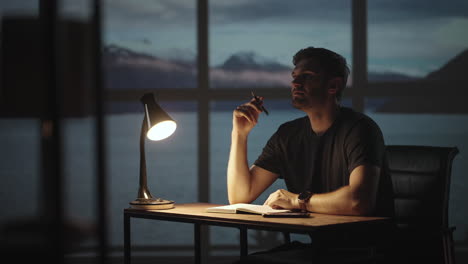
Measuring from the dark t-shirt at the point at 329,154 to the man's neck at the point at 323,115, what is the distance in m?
0.02

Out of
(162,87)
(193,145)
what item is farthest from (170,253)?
(162,87)

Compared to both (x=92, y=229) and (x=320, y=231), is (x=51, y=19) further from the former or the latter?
(x=320, y=231)

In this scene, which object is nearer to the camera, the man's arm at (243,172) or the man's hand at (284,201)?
the man's hand at (284,201)

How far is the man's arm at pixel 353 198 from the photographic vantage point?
7.44 ft

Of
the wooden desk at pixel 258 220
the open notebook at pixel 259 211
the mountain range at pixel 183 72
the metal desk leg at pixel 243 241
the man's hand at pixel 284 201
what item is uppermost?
the mountain range at pixel 183 72

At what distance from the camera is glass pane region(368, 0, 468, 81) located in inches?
165

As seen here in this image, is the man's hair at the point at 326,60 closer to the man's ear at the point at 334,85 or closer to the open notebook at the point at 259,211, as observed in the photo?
the man's ear at the point at 334,85

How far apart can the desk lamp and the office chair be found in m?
0.98

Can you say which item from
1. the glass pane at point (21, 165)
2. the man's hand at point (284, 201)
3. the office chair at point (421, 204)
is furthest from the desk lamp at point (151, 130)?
the glass pane at point (21, 165)

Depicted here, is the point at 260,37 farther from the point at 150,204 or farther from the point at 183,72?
the point at 150,204

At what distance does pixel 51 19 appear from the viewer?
20.6 inches

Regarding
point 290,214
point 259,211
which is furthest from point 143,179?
point 290,214

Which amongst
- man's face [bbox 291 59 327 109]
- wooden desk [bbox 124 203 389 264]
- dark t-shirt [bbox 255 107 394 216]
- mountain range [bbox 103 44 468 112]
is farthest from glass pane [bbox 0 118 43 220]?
mountain range [bbox 103 44 468 112]

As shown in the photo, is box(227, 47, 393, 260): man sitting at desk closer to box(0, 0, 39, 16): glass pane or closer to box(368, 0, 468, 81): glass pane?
box(368, 0, 468, 81): glass pane
